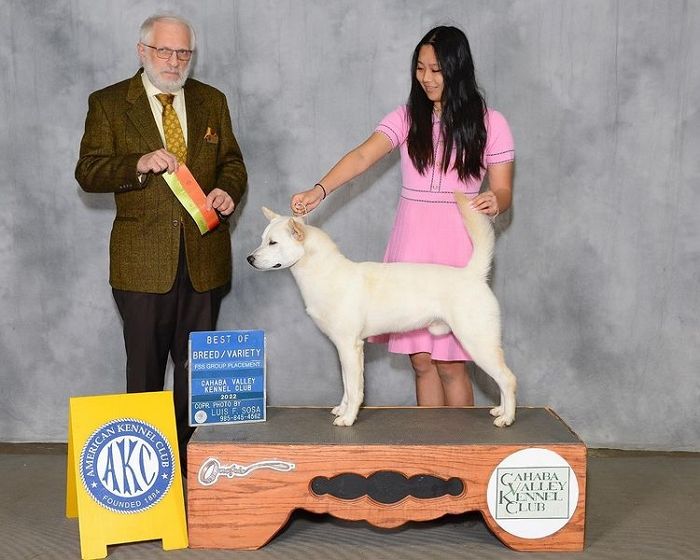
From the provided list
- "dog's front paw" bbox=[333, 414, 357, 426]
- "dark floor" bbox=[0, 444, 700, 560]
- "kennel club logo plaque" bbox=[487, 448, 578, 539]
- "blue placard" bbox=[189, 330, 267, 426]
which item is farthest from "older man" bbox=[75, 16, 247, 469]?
"kennel club logo plaque" bbox=[487, 448, 578, 539]

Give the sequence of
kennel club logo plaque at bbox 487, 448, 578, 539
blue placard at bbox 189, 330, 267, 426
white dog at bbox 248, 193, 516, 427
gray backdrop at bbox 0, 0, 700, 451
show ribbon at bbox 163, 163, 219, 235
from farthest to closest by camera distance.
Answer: gray backdrop at bbox 0, 0, 700, 451, show ribbon at bbox 163, 163, 219, 235, blue placard at bbox 189, 330, 267, 426, white dog at bbox 248, 193, 516, 427, kennel club logo plaque at bbox 487, 448, 578, 539

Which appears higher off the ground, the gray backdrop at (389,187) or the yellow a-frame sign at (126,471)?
the gray backdrop at (389,187)

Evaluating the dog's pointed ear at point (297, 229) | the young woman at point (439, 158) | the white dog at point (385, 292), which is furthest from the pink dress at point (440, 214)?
the dog's pointed ear at point (297, 229)

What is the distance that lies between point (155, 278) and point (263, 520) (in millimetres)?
1021

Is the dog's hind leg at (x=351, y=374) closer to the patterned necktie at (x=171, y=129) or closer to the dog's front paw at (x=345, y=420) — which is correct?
the dog's front paw at (x=345, y=420)

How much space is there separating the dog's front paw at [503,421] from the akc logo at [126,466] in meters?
1.13

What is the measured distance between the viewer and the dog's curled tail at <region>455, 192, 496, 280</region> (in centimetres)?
269

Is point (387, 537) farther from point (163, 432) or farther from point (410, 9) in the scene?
point (410, 9)

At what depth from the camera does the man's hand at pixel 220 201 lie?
299 centimetres

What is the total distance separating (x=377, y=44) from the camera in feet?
12.1

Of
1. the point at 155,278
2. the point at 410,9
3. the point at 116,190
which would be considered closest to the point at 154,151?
the point at 116,190

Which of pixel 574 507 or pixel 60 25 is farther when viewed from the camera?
pixel 60 25

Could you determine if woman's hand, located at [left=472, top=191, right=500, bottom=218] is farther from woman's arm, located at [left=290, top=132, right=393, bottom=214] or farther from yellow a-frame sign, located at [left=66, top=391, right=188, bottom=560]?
yellow a-frame sign, located at [left=66, top=391, right=188, bottom=560]

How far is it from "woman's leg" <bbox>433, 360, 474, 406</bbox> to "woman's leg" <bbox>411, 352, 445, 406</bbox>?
0.09 ft
